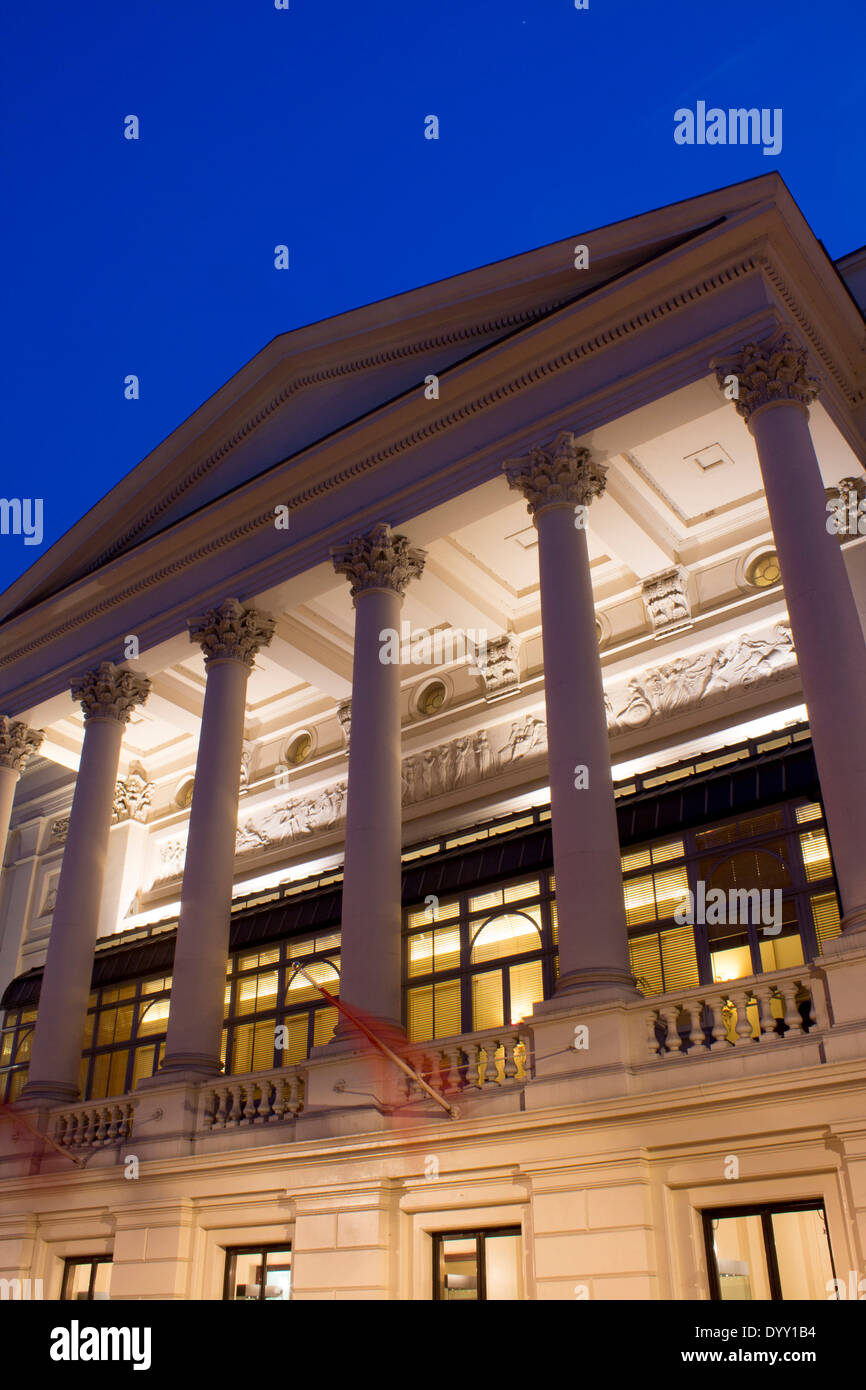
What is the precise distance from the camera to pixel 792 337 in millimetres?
20234

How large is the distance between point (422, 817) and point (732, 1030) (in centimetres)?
1560

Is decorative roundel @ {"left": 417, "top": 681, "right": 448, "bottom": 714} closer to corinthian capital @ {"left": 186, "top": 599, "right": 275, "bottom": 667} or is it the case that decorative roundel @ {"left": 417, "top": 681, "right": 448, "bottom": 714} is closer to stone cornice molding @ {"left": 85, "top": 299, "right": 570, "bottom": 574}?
corinthian capital @ {"left": 186, "top": 599, "right": 275, "bottom": 667}

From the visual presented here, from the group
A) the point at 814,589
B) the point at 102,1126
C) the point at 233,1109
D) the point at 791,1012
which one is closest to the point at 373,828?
the point at 233,1109

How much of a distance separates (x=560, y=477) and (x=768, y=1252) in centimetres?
1398

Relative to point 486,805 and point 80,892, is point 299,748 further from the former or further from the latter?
point 80,892

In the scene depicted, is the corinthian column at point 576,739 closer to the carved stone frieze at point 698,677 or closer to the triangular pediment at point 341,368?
the triangular pediment at point 341,368

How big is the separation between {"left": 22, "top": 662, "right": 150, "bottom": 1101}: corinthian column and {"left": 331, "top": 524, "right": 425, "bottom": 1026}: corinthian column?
25.8 ft

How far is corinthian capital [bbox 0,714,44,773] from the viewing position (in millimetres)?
31500

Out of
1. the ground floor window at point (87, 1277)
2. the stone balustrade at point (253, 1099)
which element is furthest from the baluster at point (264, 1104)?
the ground floor window at point (87, 1277)

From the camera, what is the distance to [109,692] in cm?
2891

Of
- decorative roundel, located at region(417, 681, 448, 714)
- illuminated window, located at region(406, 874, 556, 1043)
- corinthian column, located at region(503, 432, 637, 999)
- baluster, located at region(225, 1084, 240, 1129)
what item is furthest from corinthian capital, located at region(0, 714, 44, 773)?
corinthian column, located at region(503, 432, 637, 999)

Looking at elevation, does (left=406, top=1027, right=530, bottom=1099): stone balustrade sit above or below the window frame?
above
